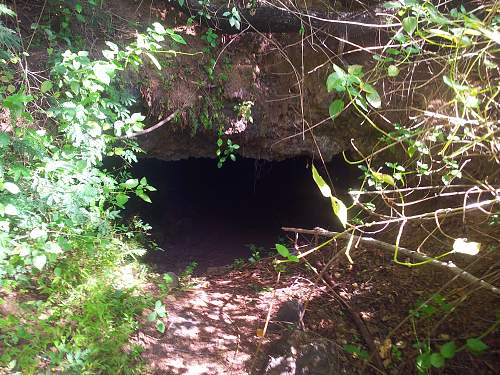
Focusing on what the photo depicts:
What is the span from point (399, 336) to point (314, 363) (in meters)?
0.76

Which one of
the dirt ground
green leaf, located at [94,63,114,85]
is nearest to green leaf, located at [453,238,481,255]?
the dirt ground

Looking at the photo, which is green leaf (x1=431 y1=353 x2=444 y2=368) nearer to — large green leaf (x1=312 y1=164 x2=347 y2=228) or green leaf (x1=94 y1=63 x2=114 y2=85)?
large green leaf (x1=312 y1=164 x2=347 y2=228)

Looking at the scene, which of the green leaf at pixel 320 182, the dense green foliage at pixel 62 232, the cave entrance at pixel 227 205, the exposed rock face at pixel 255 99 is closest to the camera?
the green leaf at pixel 320 182

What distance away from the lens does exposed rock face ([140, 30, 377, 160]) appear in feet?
13.8

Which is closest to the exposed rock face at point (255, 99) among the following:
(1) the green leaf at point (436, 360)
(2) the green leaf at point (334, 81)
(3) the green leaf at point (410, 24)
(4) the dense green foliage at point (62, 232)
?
(4) the dense green foliage at point (62, 232)

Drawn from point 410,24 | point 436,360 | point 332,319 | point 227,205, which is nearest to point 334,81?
point 410,24

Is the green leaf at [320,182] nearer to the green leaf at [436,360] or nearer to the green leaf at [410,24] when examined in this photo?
the green leaf at [410,24]

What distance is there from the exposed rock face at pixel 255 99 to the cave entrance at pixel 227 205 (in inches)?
54.4

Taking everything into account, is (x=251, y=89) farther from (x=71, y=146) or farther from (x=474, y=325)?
(x=474, y=325)

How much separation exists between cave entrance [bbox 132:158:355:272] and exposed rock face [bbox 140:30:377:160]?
1.38 metres

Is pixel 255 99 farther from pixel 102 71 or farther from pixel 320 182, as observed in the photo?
pixel 320 182

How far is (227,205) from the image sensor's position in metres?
8.16

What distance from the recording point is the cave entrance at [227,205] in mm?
6480

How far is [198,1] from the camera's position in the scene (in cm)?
399
